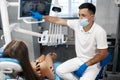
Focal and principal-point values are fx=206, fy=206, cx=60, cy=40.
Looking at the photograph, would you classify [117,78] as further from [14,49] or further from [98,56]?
[14,49]

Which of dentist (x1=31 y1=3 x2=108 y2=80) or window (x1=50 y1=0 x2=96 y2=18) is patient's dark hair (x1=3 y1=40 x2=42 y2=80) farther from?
window (x1=50 y1=0 x2=96 y2=18)

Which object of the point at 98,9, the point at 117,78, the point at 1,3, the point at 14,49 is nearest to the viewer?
the point at 14,49

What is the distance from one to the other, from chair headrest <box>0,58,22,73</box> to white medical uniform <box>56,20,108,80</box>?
3.16 ft

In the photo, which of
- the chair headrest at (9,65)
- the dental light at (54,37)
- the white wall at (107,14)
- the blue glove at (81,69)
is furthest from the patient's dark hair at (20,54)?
the white wall at (107,14)

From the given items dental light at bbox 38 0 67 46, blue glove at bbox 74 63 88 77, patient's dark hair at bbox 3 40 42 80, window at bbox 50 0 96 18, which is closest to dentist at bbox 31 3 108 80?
blue glove at bbox 74 63 88 77

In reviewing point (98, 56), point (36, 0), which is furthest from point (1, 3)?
point (98, 56)

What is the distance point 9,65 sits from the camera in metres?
1.34

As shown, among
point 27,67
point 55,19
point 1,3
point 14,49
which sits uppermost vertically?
point 1,3

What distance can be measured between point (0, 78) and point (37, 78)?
620 millimetres

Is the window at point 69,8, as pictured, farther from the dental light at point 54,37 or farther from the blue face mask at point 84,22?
the blue face mask at point 84,22

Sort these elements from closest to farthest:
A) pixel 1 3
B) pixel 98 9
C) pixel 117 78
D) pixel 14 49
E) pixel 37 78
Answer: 1. pixel 14 49
2. pixel 37 78
3. pixel 1 3
4. pixel 117 78
5. pixel 98 9

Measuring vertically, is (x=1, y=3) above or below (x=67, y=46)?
above

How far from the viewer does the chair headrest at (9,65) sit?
1310 mm

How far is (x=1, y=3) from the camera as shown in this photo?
2.14 metres
